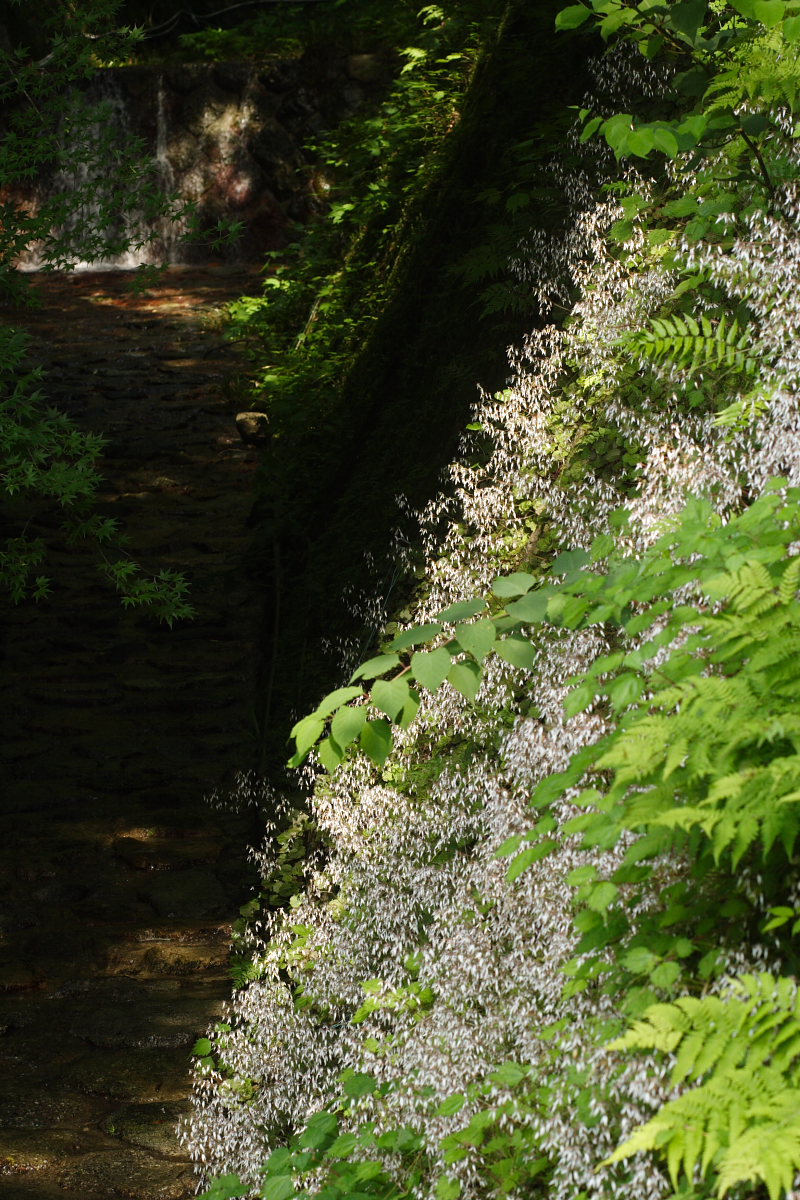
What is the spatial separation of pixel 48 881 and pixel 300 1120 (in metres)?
2.26

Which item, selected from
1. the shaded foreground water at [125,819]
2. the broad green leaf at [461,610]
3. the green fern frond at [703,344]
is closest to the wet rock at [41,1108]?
the shaded foreground water at [125,819]

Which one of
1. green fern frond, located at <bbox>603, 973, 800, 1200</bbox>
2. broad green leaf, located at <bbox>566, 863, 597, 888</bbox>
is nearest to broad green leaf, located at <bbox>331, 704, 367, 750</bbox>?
broad green leaf, located at <bbox>566, 863, 597, 888</bbox>

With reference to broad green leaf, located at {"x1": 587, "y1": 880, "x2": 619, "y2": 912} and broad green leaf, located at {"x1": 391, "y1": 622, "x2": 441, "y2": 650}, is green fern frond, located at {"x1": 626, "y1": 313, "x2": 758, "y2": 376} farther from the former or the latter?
broad green leaf, located at {"x1": 587, "y1": 880, "x2": 619, "y2": 912}

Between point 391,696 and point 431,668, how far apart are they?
148mm

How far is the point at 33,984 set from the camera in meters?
4.59

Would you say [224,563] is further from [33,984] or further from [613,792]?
[613,792]

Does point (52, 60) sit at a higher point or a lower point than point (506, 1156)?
higher

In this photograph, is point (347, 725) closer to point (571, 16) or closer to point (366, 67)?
point (571, 16)

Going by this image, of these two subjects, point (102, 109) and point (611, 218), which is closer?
point (611, 218)

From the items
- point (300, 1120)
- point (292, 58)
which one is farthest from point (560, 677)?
point (292, 58)

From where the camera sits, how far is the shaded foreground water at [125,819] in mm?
3910

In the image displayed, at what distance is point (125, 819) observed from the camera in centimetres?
564

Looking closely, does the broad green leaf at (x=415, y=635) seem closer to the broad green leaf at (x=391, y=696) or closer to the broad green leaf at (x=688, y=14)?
the broad green leaf at (x=391, y=696)

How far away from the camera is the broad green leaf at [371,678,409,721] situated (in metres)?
2.44
